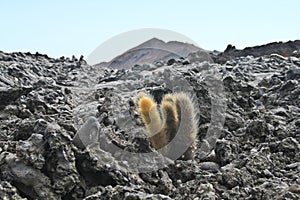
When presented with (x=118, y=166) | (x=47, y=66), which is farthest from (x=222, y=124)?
(x=47, y=66)

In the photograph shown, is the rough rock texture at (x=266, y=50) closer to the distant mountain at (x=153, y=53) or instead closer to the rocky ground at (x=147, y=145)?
the distant mountain at (x=153, y=53)

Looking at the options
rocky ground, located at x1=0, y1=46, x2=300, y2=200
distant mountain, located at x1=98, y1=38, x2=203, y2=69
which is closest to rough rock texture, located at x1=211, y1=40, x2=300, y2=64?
distant mountain, located at x1=98, y1=38, x2=203, y2=69

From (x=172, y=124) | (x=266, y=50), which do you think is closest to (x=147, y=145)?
(x=172, y=124)

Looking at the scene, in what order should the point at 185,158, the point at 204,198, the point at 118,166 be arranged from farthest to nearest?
the point at 185,158
the point at 118,166
the point at 204,198

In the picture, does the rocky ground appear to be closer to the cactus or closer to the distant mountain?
the cactus

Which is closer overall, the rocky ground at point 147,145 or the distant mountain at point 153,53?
the rocky ground at point 147,145

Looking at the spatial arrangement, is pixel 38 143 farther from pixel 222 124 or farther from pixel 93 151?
pixel 222 124

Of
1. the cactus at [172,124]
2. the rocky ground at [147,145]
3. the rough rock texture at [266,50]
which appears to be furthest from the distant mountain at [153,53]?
the cactus at [172,124]
